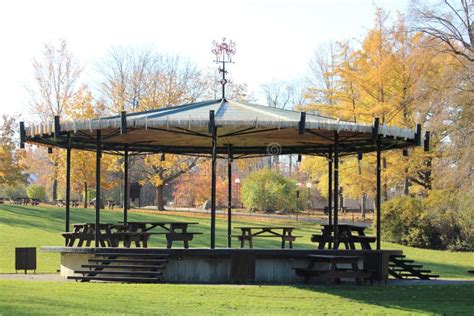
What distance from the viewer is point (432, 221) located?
35906 mm

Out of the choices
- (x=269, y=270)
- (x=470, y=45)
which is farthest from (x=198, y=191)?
(x=269, y=270)

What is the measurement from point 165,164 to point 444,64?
19.3 meters

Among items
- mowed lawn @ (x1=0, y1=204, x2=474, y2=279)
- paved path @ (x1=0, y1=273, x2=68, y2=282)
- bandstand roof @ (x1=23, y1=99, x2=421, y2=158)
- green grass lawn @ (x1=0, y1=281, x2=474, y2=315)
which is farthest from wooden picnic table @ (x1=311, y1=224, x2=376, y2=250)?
paved path @ (x1=0, y1=273, x2=68, y2=282)

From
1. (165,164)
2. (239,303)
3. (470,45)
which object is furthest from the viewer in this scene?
(165,164)

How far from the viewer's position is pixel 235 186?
71.5 meters

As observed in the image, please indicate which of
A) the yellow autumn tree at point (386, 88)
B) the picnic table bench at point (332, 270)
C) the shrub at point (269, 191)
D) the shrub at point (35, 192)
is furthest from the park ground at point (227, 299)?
the shrub at point (35, 192)

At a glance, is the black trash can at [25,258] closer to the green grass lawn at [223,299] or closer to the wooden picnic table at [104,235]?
the wooden picnic table at [104,235]

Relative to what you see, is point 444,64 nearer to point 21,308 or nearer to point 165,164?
point 165,164

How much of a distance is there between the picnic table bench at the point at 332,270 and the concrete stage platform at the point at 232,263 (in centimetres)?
29

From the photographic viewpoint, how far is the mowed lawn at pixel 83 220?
2673 cm

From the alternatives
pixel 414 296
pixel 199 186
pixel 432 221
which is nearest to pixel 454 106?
pixel 432 221

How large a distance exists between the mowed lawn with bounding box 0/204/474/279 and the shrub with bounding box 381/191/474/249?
123 cm

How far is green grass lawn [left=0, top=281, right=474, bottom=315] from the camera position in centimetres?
1338

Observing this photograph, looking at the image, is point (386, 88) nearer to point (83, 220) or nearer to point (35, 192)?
point (83, 220)
